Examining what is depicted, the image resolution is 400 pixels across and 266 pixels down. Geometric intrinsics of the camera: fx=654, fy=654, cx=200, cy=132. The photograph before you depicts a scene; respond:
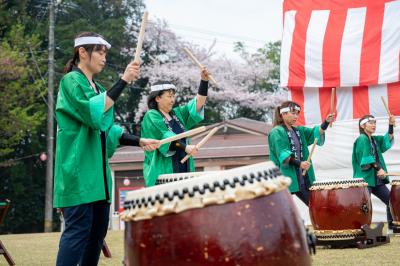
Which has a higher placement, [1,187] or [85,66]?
[85,66]

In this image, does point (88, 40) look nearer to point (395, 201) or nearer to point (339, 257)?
point (339, 257)

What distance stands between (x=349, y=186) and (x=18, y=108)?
38.9ft

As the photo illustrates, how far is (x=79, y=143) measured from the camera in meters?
2.91

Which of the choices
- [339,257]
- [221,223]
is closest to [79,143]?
[221,223]

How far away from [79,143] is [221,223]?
1216 millimetres

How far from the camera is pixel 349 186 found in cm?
611

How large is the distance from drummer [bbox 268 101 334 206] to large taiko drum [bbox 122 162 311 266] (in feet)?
13.1

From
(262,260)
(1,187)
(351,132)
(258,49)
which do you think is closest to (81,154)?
(262,260)

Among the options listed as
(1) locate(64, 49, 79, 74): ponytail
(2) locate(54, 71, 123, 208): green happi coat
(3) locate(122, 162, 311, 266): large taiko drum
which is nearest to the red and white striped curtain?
(1) locate(64, 49, 79, 74): ponytail

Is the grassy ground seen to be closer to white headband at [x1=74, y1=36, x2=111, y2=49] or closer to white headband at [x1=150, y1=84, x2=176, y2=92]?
white headband at [x1=150, y1=84, x2=176, y2=92]

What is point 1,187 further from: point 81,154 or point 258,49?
point 81,154

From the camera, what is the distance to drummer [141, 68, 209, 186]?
185 inches

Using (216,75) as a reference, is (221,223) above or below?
below

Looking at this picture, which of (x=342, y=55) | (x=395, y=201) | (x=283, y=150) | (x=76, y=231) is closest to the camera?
(x=76, y=231)
